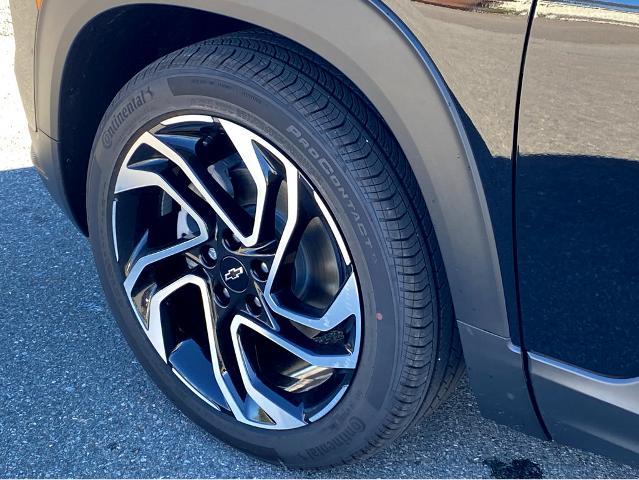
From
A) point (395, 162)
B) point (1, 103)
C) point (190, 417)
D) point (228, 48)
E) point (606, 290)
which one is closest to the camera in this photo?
point (606, 290)

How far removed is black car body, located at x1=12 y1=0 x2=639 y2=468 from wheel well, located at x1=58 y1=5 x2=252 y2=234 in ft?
1.09

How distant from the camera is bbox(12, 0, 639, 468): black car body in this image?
121cm

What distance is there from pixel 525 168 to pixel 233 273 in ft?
2.69

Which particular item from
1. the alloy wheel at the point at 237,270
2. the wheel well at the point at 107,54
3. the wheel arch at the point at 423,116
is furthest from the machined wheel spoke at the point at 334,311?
the wheel well at the point at 107,54

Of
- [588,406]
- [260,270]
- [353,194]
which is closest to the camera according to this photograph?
[588,406]

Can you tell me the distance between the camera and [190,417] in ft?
6.86

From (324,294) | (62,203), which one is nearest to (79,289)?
(62,203)

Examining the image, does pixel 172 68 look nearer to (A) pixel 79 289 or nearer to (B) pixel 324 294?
(B) pixel 324 294

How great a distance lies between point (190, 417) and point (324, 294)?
53cm

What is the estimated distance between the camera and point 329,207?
63.1 inches

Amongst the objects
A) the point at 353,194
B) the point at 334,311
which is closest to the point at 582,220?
the point at 353,194

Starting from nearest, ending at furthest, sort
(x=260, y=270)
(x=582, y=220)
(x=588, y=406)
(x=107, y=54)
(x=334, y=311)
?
(x=582, y=220) → (x=588, y=406) → (x=334, y=311) → (x=260, y=270) → (x=107, y=54)

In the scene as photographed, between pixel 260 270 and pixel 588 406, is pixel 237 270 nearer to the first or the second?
pixel 260 270

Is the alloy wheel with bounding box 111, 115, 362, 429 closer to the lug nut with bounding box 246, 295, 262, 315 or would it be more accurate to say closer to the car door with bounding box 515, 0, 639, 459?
the lug nut with bounding box 246, 295, 262, 315
